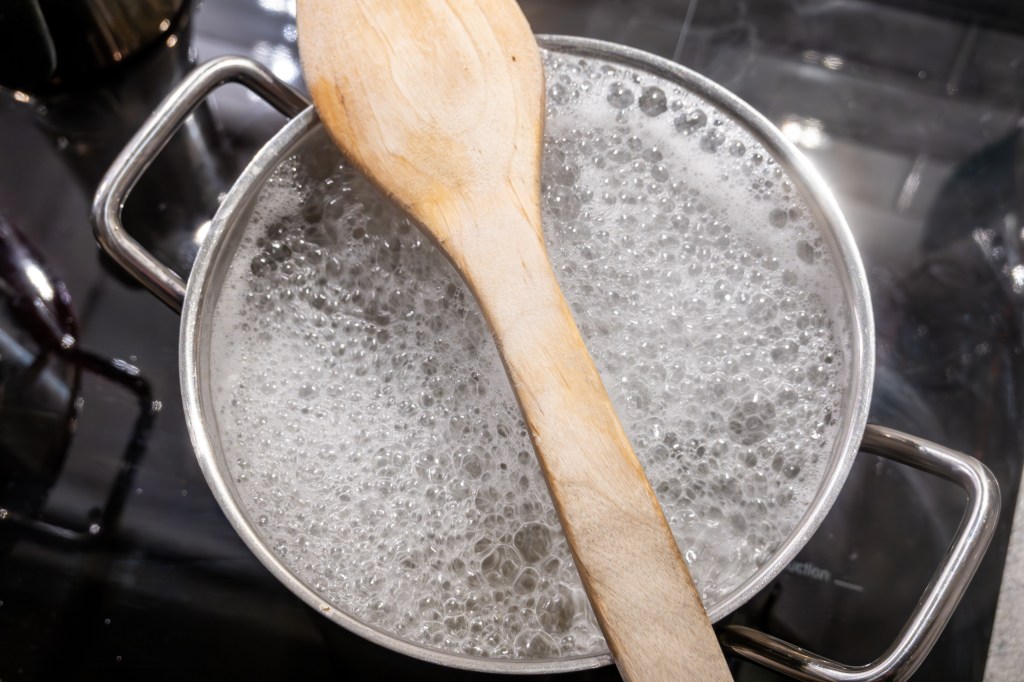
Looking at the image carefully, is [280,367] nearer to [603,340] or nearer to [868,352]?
[603,340]

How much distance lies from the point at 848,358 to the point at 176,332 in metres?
0.51

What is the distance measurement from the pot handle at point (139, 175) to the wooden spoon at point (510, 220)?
7 cm

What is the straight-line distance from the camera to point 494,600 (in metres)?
0.49

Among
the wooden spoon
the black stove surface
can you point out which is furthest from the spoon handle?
the black stove surface

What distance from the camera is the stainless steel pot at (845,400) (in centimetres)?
44

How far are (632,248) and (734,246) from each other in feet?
0.23

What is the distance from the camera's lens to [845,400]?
0.51m

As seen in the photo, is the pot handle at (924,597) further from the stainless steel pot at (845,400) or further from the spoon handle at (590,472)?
the spoon handle at (590,472)

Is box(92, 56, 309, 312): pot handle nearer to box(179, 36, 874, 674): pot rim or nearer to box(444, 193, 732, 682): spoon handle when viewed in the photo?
box(179, 36, 874, 674): pot rim

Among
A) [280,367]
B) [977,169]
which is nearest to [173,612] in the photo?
[280,367]

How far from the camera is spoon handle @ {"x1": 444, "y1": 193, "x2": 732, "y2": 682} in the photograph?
0.38m

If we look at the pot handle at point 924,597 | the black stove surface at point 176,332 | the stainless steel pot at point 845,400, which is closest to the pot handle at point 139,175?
the stainless steel pot at point 845,400

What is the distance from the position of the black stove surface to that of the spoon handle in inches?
9.7

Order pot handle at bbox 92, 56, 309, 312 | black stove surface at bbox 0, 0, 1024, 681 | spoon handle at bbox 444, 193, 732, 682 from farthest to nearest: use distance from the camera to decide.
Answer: black stove surface at bbox 0, 0, 1024, 681
pot handle at bbox 92, 56, 309, 312
spoon handle at bbox 444, 193, 732, 682
